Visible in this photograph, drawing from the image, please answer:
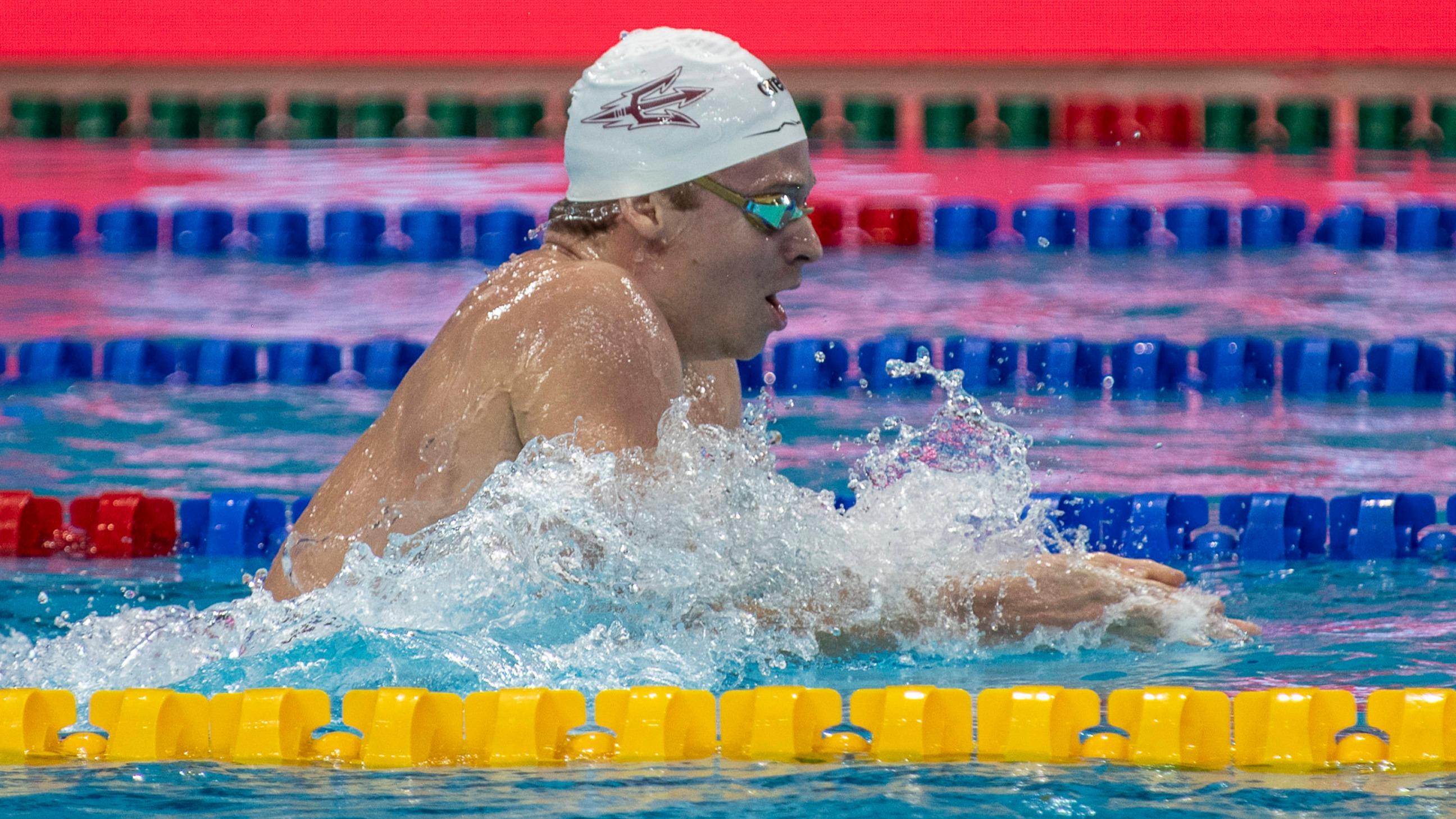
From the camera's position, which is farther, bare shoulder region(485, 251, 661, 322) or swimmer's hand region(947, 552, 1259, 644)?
swimmer's hand region(947, 552, 1259, 644)

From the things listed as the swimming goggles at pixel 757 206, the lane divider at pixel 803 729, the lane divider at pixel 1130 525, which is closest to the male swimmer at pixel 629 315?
the swimming goggles at pixel 757 206

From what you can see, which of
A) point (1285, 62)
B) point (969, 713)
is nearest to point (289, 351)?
point (969, 713)

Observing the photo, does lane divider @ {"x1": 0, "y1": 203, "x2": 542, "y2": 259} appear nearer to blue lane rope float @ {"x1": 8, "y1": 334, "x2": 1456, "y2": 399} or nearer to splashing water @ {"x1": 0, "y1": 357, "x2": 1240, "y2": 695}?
blue lane rope float @ {"x1": 8, "y1": 334, "x2": 1456, "y2": 399}

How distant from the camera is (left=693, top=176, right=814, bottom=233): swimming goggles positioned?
2.59m

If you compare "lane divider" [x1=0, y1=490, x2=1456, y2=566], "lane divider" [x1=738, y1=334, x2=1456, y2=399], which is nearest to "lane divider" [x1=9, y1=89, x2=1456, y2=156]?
"lane divider" [x1=738, y1=334, x2=1456, y2=399]

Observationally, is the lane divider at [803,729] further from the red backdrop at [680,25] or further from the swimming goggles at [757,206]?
the red backdrop at [680,25]

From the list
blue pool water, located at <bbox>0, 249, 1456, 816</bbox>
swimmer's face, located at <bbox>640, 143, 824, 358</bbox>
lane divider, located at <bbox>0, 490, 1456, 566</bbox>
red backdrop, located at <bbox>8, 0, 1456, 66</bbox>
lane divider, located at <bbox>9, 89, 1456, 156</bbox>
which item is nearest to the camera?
blue pool water, located at <bbox>0, 249, 1456, 816</bbox>

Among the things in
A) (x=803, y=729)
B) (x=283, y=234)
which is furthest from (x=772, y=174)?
(x=283, y=234)

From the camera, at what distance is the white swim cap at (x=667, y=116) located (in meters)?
2.61

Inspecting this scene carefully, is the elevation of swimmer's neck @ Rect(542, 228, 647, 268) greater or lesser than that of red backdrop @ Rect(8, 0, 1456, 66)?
lesser

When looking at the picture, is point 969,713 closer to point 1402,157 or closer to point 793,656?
point 793,656

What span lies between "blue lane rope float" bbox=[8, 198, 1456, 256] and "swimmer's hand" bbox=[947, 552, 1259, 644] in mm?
5096

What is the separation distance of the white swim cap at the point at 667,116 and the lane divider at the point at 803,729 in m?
0.72

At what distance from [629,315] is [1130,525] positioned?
188cm
